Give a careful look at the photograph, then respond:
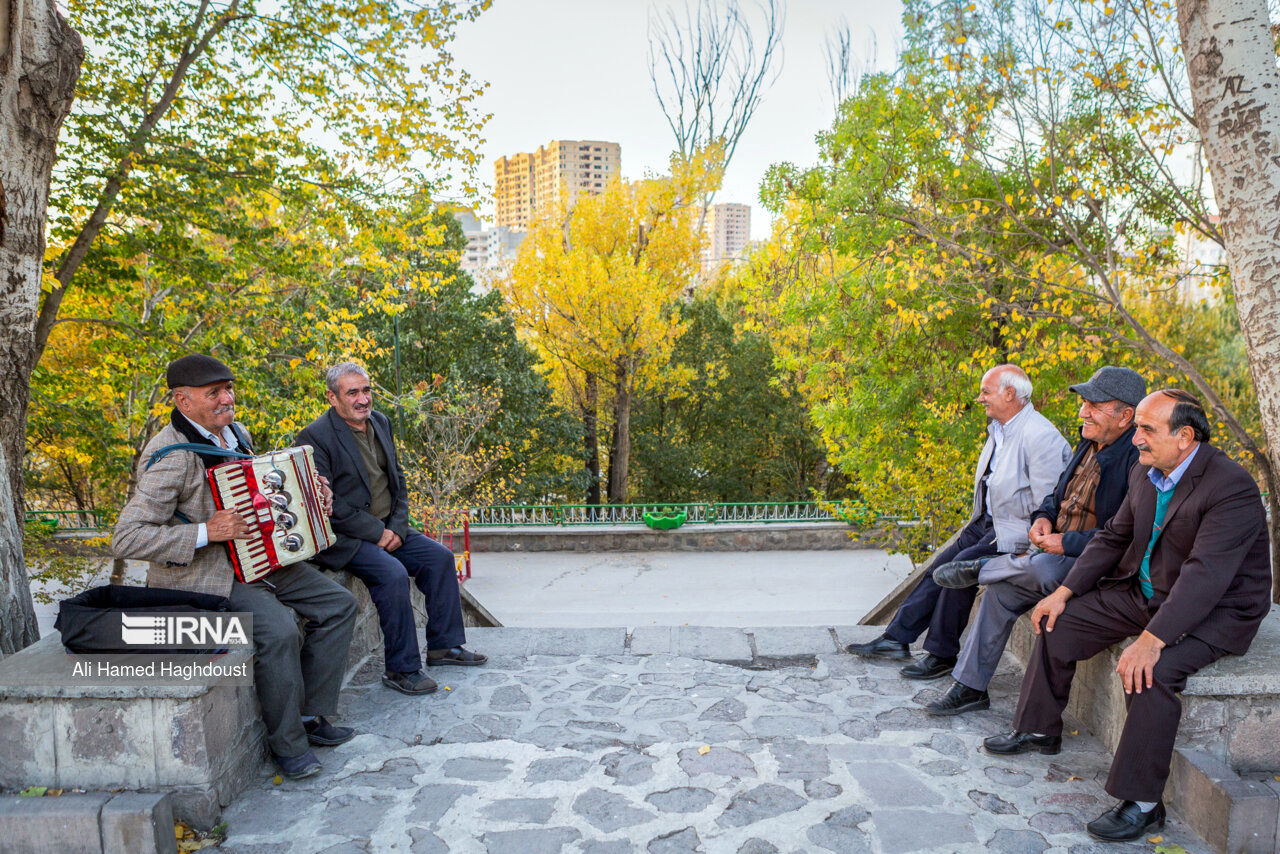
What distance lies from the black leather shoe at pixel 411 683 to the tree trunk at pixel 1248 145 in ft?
15.6

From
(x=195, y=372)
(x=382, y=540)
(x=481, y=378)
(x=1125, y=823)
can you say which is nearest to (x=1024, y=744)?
(x=1125, y=823)

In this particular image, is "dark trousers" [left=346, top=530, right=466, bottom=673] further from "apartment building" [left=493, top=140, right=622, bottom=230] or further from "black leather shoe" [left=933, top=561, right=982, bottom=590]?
"apartment building" [left=493, top=140, right=622, bottom=230]

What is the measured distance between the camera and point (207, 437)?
341 centimetres

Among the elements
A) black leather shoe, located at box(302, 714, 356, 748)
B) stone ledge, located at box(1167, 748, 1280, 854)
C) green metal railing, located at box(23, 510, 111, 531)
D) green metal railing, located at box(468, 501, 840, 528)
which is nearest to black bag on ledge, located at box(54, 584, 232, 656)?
black leather shoe, located at box(302, 714, 356, 748)

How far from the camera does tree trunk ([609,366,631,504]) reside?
18.6 metres

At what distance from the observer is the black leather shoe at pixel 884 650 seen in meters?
4.61

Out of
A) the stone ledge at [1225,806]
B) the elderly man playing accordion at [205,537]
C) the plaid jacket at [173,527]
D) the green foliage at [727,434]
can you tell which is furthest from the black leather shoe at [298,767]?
the green foliage at [727,434]

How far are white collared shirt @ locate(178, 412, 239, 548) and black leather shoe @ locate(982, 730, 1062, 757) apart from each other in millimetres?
3410

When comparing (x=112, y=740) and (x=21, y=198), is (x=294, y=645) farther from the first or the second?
(x=21, y=198)

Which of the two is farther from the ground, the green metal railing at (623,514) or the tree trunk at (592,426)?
the tree trunk at (592,426)

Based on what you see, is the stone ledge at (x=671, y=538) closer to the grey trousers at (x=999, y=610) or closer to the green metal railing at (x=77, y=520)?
the green metal railing at (x=77, y=520)

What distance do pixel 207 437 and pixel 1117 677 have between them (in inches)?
159

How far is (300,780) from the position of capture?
10.8ft

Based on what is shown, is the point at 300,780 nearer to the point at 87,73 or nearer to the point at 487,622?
the point at 487,622
